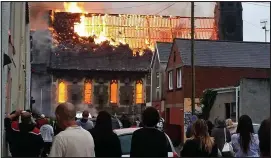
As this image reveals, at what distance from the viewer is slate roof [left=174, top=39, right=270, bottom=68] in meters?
29.1

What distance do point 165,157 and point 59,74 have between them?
46448 millimetres

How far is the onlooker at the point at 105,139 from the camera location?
5781mm

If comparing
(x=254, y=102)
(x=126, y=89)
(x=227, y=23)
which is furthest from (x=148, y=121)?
(x=126, y=89)

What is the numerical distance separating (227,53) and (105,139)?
24.9m

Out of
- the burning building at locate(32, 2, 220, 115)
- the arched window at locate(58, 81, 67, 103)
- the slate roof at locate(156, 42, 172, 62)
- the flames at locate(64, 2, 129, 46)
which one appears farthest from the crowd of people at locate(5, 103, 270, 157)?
the flames at locate(64, 2, 129, 46)

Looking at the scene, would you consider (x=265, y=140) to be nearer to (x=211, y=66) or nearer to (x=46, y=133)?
(x=46, y=133)

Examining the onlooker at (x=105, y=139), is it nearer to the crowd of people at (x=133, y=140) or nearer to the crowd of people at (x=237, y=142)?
the crowd of people at (x=133, y=140)

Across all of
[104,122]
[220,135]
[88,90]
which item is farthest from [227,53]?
[104,122]

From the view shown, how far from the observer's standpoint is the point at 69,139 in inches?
171

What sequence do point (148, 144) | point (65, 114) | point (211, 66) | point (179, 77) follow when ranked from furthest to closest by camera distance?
point (179, 77)
point (211, 66)
point (148, 144)
point (65, 114)

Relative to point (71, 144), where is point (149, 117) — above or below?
above

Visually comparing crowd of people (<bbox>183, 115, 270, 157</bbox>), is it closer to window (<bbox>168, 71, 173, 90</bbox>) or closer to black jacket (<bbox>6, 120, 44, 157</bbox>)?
black jacket (<bbox>6, 120, 44, 157</bbox>)

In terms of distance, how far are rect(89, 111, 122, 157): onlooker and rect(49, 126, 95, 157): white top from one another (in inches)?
50.4

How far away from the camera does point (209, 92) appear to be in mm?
25188
